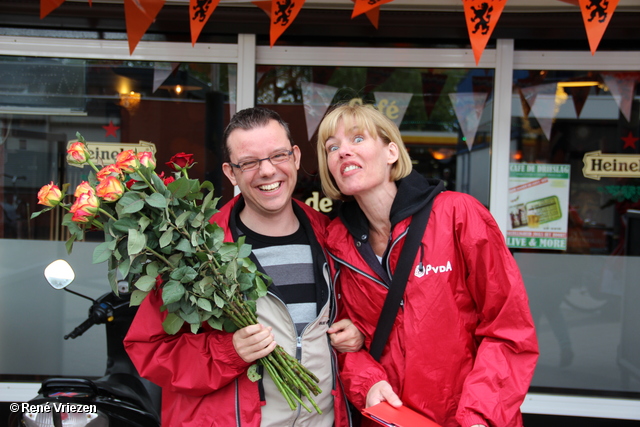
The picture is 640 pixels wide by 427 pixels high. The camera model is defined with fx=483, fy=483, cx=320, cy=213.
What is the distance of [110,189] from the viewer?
1.42 metres

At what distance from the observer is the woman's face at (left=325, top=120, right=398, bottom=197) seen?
1.88 m

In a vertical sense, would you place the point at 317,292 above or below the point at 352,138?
below

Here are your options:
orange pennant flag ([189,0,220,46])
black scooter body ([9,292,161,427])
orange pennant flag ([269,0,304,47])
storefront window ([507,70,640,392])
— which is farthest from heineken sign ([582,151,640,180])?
black scooter body ([9,292,161,427])

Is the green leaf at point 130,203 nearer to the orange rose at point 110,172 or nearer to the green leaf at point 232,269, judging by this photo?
the orange rose at point 110,172

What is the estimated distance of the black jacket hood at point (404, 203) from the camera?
6.00 ft

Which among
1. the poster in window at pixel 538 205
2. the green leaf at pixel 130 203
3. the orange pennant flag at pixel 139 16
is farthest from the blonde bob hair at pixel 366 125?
the poster in window at pixel 538 205

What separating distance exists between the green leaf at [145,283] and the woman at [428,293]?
746 millimetres

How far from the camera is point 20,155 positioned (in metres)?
3.32

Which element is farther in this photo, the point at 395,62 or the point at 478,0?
the point at 395,62

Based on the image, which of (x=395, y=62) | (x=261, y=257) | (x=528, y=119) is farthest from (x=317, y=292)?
(x=528, y=119)

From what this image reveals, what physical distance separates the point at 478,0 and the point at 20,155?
10.0 ft

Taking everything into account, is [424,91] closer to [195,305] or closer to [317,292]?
[317,292]

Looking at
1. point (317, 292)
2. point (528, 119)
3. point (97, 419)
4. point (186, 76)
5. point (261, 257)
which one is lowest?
point (97, 419)

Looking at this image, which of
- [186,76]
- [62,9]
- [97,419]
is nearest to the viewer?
[97,419]
